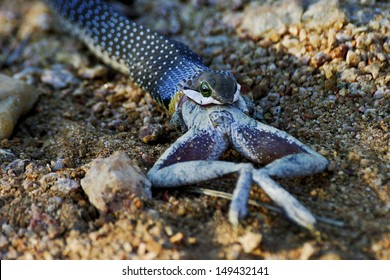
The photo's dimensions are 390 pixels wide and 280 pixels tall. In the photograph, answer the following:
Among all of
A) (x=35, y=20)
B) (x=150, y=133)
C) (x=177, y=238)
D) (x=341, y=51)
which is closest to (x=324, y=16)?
(x=341, y=51)

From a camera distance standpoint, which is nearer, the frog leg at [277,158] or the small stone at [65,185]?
the frog leg at [277,158]

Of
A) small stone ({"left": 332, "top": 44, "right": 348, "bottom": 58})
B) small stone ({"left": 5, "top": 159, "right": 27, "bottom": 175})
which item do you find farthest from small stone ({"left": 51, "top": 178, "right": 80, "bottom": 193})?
small stone ({"left": 332, "top": 44, "right": 348, "bottom": 58})

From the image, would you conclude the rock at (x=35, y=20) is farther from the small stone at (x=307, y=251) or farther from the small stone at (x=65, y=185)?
the small stone at (x=307, y=251)

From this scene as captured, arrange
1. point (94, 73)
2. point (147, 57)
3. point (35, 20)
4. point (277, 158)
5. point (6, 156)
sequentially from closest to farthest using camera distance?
point (277, 158) → point (6, 156) → point (147, 57) → point (94, 73) → point (35, 20)

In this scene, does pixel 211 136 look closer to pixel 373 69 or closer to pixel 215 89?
pixel 215 89

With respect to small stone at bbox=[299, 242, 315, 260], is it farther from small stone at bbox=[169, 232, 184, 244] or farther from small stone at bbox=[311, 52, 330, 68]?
small stone at bbox=[311, 52, 330, 68]

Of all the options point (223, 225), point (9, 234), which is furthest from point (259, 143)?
point (9, 234)

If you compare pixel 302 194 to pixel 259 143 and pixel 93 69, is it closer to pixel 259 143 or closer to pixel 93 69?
pixel 259 143

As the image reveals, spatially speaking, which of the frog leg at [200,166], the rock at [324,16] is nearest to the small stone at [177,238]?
the frog leg at [200,166]
